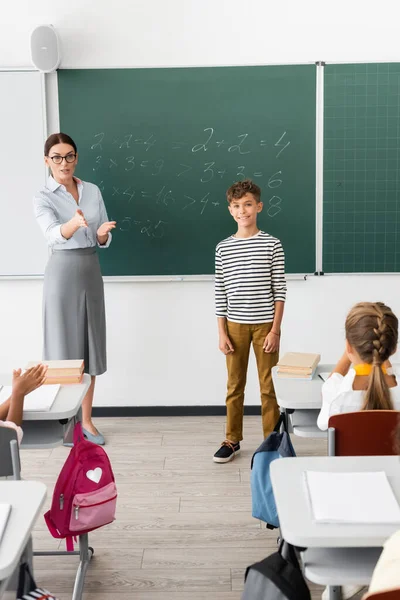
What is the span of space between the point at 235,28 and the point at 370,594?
3.83 meters

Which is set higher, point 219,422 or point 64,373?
point 64,373

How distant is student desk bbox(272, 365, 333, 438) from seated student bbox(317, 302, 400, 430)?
6.6 inches

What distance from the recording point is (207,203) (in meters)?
4.57

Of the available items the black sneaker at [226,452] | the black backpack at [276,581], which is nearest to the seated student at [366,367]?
the black backpack at [276,581]

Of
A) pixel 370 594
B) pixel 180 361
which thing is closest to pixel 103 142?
pixel 180 361

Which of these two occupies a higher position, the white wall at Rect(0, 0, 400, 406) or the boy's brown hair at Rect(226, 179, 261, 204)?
the white wall at Rect(0, 0, 400, 406)

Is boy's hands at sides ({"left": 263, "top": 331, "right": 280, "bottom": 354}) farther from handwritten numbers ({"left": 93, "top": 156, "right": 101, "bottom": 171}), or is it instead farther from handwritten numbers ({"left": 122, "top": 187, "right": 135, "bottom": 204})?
handwritten numbers ({"left": 93, "top": 156, "right": 101, "bottom": 171})

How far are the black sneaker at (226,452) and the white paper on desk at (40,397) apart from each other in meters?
1.42

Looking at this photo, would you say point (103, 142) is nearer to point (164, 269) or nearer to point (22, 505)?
point (164, 269)

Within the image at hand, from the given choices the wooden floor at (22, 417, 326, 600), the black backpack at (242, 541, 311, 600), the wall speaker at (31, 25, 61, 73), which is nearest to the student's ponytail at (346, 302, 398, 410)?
the black backpack at (242, 541, 311, 600)

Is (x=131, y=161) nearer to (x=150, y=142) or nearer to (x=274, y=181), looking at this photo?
(x=150, y=142)

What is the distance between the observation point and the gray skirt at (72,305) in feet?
13.8

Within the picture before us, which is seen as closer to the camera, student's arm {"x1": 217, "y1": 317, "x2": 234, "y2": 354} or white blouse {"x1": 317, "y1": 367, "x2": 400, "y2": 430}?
white blouse {"x1": 317, "y1": 367, "x2": 400, "y2": 430}

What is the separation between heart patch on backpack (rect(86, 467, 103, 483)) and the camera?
2.65 metres
